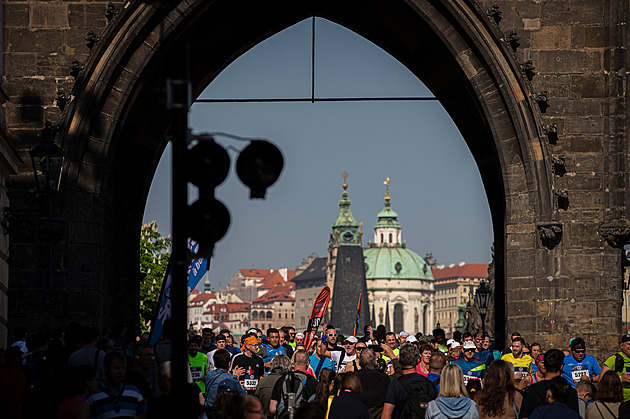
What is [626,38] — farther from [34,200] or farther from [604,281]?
[34,200]

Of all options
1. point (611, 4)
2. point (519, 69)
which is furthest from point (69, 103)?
point (611, 4)

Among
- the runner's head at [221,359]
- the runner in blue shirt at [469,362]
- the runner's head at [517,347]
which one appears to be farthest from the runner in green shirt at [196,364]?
the runner's head at [517,347]

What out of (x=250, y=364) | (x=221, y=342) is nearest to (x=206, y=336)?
(x=221, y=342)

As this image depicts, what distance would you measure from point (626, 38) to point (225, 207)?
11.5 m

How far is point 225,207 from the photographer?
676 cm

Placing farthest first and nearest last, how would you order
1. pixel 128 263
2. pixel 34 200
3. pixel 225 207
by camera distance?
pixel 128 263
pixel 34 200
pixel 225 207

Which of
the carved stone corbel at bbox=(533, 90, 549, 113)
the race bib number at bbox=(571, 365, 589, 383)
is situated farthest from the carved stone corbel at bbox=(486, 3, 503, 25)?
the race bib number at bbox=(571, 365, 589, 383)

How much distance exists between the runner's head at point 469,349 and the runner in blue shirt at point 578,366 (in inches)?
53.6

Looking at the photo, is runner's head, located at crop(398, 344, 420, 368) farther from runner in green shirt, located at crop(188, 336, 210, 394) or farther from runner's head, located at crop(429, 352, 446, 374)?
runner in green shirt, located at crop(188, 336, 210, 394)

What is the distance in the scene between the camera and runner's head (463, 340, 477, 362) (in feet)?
47.4

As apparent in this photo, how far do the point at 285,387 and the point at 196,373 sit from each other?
191 centimetres

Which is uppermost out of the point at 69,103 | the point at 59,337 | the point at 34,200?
the point at 69,103

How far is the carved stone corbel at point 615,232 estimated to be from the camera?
16.6m

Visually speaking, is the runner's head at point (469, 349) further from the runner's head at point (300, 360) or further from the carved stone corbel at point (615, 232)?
the carved stone corbel at point (615, 232)
